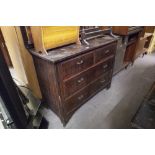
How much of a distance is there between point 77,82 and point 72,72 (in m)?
0.19

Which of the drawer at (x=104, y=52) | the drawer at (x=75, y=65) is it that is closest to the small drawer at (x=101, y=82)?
the drawer at (x=104, y=52)

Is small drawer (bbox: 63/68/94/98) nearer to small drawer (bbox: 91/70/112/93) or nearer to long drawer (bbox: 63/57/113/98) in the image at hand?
long drawer (bbox: 63/57/113/98)

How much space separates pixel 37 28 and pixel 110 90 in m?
1.60

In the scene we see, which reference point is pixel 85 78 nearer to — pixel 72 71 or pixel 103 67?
pixel 72 71

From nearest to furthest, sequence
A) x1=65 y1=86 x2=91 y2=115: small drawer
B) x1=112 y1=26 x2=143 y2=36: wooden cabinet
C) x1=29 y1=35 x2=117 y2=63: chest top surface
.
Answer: x1=29 y1=35 x2=117 y2=63: chest top surface → x1=65 y1=86 x2=91 y2=115: small drawer → x1=112 y1=26 x2=143 y2=36: wooden cabinet

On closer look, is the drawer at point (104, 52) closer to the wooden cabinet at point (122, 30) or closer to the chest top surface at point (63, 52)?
the chest top surface at point (63, 52)

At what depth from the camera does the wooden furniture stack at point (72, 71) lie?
1114mm

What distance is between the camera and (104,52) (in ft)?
5.11

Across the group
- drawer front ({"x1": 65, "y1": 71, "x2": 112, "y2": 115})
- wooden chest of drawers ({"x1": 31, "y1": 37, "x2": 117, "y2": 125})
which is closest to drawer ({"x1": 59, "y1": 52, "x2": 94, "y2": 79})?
wooden chest of drawers ({"x1": 31, "y1": 37, "x2": 117, "y2": 125})

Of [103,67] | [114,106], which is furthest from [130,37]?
[114,106]

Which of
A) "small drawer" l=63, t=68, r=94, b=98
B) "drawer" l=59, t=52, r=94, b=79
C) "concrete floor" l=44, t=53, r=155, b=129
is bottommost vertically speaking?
"concrete floor" l=44, t=53, r=155, b=129

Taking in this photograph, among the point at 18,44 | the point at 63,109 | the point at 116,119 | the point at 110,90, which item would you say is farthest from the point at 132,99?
the point at 18,44

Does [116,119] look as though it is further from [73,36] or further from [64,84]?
[73,36]

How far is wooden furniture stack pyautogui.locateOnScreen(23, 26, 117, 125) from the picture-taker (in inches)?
43.9
